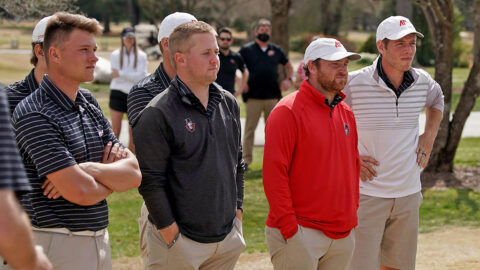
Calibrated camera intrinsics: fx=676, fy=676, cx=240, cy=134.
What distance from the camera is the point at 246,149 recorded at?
11.3m

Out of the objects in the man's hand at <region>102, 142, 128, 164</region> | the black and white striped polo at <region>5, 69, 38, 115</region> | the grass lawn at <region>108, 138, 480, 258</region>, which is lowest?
the grass lawn at <region>108, 138, 480, 258</region>

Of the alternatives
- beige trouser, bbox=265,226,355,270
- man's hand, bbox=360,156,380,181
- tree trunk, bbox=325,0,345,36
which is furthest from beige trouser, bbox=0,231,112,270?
tree trunk, bbox=325,0,345,36

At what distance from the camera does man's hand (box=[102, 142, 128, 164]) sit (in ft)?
12.4

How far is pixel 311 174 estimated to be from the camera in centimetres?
439

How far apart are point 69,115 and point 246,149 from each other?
7.78 meters

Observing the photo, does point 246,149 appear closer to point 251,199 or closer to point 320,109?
point 251,199

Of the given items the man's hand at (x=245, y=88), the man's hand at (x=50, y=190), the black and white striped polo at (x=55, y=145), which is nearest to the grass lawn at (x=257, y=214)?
the man's hand at (x=245, y=88)

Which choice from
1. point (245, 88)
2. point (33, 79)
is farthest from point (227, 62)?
point (33, 79)

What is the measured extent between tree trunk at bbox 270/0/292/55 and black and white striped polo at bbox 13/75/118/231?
11.9 metres

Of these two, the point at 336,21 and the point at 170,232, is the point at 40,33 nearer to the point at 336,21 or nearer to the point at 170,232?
the point at 170,232

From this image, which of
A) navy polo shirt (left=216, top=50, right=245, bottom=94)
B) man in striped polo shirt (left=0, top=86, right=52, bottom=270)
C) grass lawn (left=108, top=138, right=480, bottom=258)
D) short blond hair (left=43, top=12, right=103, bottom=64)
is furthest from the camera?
navy polo shirt (left=216, top=50, right=245, bottom=94)

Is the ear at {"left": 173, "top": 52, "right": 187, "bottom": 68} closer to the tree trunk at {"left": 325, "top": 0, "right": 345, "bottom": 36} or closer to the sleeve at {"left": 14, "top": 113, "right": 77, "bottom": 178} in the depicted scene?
the sleeve at {"left": 14, "top": 113, "right": 77, "bottom": 178}

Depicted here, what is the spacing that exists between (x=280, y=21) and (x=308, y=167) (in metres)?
11.4

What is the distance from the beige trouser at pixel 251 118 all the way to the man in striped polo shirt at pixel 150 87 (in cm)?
621
